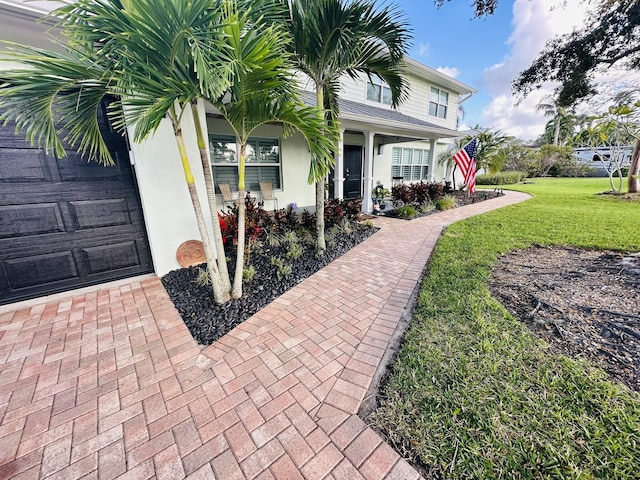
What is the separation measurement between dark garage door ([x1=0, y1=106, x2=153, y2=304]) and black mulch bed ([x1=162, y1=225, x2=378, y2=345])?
85 centimetres

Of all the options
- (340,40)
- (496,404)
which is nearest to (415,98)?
(340,40)

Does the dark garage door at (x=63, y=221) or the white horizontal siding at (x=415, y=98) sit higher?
the white horizontal siding at (x=415, y=98)

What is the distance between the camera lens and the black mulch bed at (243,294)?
2.70 m

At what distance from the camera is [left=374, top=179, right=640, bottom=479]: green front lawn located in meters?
1.38

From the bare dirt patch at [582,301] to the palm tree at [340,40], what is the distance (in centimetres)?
280

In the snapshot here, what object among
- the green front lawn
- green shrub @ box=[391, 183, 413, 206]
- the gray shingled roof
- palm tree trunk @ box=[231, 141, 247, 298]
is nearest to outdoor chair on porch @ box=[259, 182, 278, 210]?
the gray shingled roof

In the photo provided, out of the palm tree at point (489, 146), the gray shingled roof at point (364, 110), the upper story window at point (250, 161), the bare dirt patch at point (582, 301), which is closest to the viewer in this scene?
the bare dirt patch at point (582, 301)

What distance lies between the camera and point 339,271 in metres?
4.04

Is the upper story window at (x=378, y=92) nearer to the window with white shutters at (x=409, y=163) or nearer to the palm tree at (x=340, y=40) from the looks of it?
the window with white shutters at (x=409, y=163)

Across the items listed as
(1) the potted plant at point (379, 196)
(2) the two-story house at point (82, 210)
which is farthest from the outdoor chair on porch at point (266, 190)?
(1) the potted plant at point (379, 196)

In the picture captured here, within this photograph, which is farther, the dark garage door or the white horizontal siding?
the white horizontal siding

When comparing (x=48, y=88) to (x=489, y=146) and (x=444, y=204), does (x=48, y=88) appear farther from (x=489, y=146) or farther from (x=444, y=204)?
(x=489, y=146)

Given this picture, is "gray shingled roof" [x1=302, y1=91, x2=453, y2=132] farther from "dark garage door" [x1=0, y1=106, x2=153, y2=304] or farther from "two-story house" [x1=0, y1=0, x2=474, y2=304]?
"dark garage door" [x1=0, y1=106, x2=153, y2=304]

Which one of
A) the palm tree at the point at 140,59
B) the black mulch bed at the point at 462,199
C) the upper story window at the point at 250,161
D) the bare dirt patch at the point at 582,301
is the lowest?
the bare dirt patch at the point at 582,301
